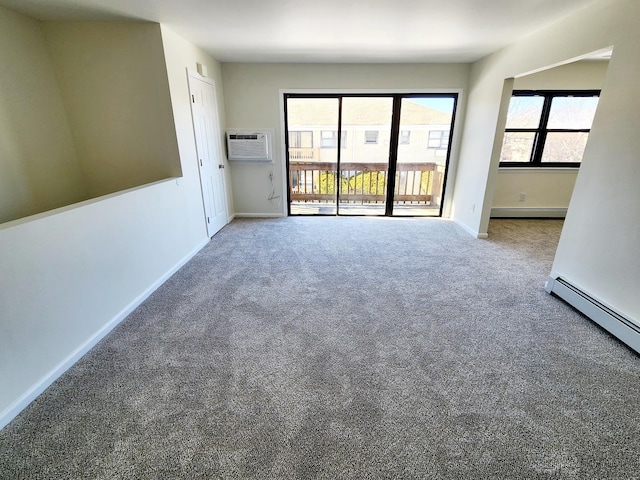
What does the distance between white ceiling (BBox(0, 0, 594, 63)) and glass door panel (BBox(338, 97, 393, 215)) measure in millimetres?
A: 972

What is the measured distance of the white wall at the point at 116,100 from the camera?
276 cm

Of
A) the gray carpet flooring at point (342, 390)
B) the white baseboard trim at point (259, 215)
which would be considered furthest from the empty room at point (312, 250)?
the white baseboard trim at point (259, 215)

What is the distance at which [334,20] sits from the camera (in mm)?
2621

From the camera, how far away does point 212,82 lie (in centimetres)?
396

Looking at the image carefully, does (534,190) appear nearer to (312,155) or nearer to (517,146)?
(517,146)

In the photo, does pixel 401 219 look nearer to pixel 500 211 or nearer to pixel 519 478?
pixel 500 211

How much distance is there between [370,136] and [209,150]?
2.52m

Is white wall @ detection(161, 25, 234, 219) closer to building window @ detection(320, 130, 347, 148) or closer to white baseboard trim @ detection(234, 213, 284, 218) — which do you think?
white baseboard trim @ detection(234, 213, 284, 218)

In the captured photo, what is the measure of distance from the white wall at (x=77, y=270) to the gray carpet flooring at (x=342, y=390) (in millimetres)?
137

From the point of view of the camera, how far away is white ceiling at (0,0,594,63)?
2303 mm

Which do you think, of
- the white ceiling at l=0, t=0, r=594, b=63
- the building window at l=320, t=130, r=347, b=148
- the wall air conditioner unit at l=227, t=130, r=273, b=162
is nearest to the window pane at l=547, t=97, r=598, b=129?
the white ceiling at l=0, t=0, r=594, b=63

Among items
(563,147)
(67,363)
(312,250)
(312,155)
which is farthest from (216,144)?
(563,147)

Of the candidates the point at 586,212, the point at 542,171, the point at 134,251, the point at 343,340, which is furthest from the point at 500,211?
the point at 134,251

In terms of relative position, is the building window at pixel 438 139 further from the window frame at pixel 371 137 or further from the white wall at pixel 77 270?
the white wall at pixel 77 270
